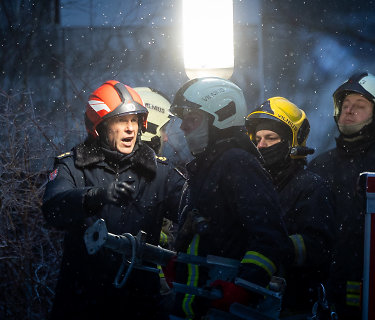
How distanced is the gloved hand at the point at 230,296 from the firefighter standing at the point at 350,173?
77.9 inches

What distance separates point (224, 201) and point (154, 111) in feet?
9.92

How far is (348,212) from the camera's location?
4875mm

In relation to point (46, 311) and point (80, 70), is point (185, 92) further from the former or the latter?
point (80, 70)

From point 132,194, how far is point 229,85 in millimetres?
943

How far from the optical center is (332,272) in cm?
486

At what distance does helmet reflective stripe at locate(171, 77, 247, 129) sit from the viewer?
3.61m

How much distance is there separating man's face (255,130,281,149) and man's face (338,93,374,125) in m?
0.92

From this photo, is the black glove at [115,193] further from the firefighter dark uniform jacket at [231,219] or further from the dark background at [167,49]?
the dark background at [167,49]

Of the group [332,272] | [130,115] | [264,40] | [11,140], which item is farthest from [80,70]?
[332,272]

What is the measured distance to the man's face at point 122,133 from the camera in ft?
14.7

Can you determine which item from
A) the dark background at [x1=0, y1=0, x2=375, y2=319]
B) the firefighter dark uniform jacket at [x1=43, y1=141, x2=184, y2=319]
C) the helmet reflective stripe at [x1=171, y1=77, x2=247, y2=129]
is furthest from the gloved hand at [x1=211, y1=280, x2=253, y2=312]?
the dark background at [x1=0, y1=0, x2=375, y2=319]

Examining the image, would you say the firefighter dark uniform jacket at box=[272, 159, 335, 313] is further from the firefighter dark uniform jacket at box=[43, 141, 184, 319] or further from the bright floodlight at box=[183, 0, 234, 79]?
the bright floodlight at box=[183, 0, 234, 79]

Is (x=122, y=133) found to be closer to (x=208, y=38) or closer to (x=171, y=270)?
(x=208, y=38)

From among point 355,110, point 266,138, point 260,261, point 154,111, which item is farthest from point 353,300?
point 154,111
